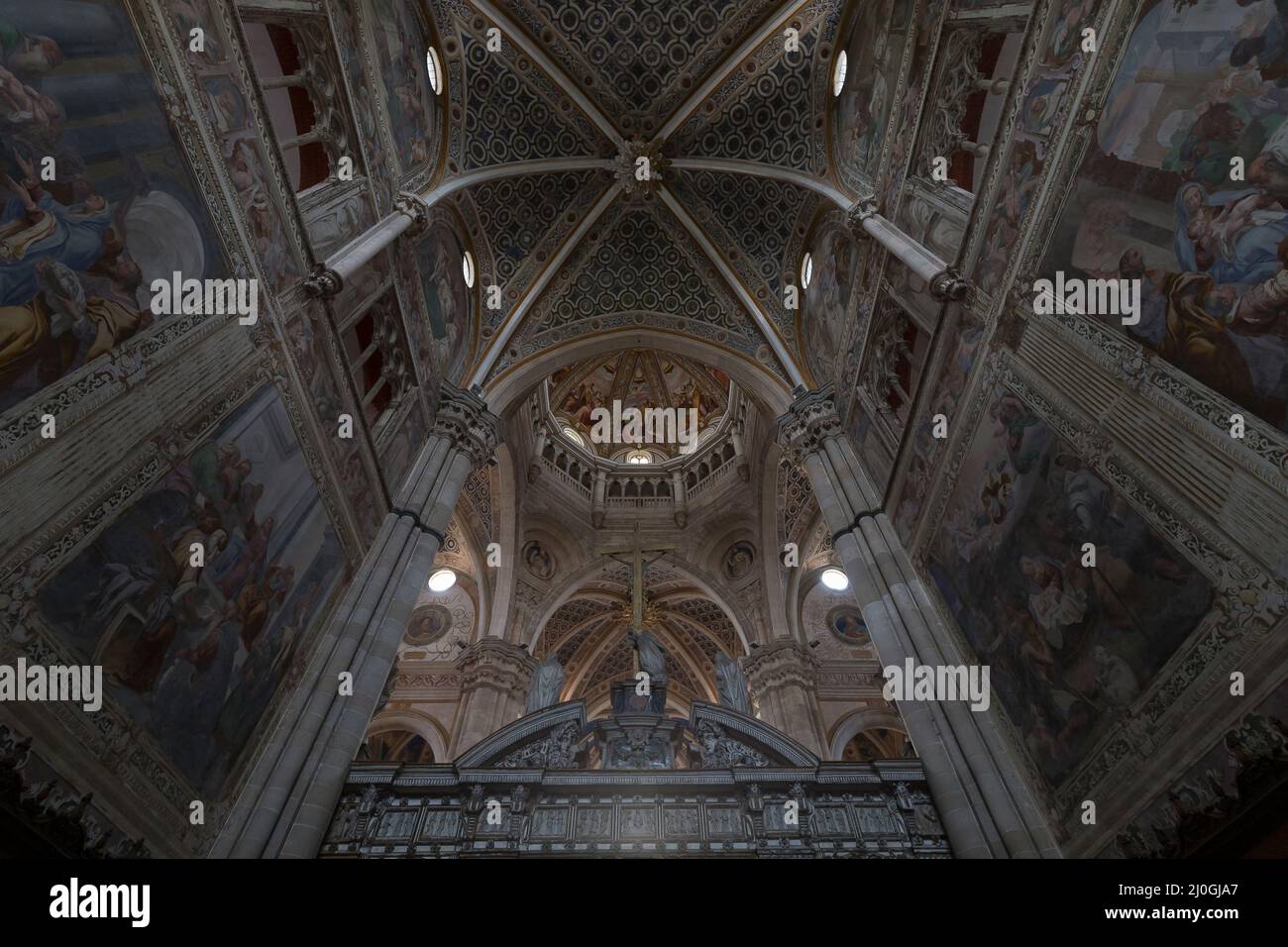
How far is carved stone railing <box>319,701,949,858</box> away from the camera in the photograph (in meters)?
7.68

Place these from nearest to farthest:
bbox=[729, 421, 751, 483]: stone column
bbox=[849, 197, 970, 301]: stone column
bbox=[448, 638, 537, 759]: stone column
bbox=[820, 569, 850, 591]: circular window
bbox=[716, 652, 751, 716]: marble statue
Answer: bbox=[849, 197, 970, 301]: stone column → bbox=[716, 652, 751, 716]: marble statue → bbox=[448, 638, 537, 759]: stone column → bbox=[820, 569, 850, 591]: circular window → bbox=[729, 421, 751, 483]: stone column

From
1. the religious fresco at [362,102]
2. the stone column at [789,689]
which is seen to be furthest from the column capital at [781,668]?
the religious fresco at [362,102]

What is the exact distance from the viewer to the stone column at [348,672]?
7.12m

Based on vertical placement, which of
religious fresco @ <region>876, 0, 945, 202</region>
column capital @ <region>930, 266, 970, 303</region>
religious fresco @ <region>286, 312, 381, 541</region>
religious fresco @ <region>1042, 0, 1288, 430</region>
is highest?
religious fresco @ <region>876, 0, 945, 202</region>

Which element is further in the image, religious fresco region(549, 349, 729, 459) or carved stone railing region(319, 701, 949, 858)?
religious fresco region(549, 349, 729, 459)

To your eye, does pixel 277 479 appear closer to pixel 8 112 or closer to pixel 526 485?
pixel 8 112

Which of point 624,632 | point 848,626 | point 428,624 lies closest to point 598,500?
point 624,632

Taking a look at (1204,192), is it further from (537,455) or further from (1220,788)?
(537,455)

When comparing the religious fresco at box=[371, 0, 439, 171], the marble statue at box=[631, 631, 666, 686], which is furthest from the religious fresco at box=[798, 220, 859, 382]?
the religious fresco at box=[371, 0, 439, 171]

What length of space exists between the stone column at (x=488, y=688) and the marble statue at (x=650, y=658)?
245 inches

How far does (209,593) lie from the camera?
6879 mm

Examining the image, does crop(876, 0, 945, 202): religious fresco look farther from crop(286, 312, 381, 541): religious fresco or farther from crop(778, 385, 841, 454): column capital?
crop(286, 312, 381, 541): religious fresco

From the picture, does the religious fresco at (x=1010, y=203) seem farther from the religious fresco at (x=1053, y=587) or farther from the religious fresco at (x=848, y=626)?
the religious fresco at (x=848, y=626)

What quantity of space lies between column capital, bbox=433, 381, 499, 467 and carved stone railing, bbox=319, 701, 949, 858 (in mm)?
5569
